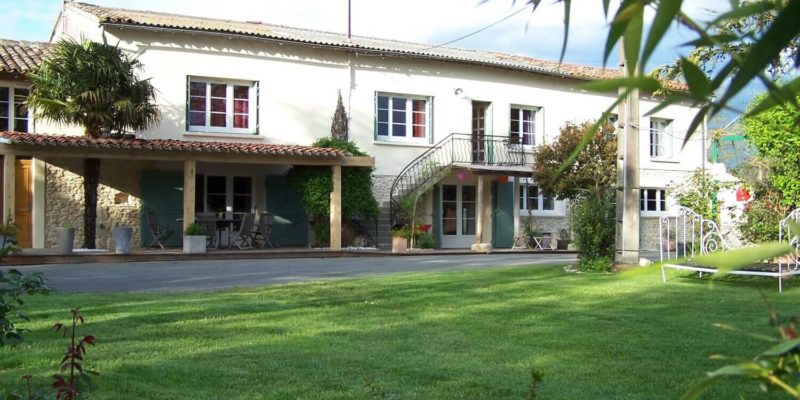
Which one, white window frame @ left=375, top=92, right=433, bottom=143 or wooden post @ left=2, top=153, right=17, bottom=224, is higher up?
white window frame @ left=375, top=92, right=433, bottom=143

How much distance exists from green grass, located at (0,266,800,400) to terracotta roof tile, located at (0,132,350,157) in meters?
8.08

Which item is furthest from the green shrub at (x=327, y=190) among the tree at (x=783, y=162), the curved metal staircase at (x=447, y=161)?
the tree at (x=783, y=162)

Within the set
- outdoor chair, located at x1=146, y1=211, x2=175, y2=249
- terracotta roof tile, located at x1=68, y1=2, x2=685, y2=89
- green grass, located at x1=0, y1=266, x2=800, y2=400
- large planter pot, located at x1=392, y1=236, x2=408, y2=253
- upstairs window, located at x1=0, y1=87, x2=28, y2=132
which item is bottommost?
green grass, located at x1=0, y1=266, x2=800, y2=400

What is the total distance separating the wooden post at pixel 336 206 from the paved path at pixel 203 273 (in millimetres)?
3022

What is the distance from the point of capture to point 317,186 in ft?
61.4

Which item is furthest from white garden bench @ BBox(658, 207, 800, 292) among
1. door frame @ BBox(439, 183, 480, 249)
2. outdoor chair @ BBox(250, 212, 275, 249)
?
outdoor chair @ BBox(250, 212, 275, 249)

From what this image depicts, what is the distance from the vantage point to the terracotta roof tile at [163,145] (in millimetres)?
15281

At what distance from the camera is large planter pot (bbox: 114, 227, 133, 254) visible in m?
15.8

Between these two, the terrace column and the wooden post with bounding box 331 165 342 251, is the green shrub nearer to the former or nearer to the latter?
the wooden post with bounding box 331 165 342 251

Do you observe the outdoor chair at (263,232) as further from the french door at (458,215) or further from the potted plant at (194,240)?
the french door at (458,215)

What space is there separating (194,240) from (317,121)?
19.4ft

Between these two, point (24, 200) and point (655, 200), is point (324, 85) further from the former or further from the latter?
point (655, 200)

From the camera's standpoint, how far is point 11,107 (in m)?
17.6

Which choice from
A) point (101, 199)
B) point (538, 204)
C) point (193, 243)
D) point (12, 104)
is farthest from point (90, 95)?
point (538, 204)
